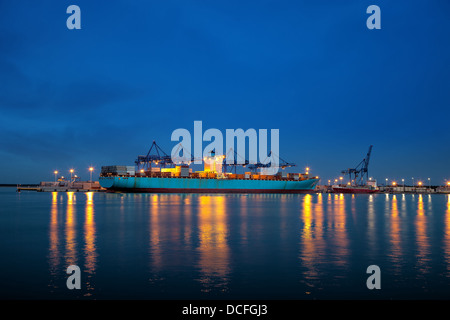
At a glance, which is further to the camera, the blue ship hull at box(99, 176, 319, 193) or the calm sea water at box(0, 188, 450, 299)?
the blue ship hull at box(99, 176, 319, 193)

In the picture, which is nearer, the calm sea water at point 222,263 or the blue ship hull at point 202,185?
the calm sea water at point 222,263

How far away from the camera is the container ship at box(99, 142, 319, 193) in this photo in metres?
113

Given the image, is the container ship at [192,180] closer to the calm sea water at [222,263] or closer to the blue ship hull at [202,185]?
the blue ship hull at [202,185]

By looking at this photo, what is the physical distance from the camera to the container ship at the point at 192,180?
112688 mm

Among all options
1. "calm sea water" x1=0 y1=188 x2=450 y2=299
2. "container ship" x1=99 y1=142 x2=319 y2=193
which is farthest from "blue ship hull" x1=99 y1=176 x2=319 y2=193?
"calm sea water" x1=0 y1=188 x2=450 y2=299

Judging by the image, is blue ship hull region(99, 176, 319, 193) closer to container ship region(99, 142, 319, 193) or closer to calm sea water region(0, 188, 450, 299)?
container ship region(99, 142, 319, 193)

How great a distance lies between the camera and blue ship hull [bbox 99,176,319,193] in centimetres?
11269

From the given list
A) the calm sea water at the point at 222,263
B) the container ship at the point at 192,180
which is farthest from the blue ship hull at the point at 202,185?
the calm sea water at the point at 222,263

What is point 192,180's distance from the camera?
123m

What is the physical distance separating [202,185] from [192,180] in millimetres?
4299

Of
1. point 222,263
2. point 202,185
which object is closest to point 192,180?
point 202,185

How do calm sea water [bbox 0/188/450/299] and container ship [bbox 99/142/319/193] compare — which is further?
container ship [bbox 99/142/319/193]
